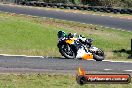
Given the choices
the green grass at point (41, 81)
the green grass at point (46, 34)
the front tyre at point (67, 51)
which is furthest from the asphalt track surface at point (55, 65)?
the green grass at point (46, 34)

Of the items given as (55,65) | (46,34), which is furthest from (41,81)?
(46,34)

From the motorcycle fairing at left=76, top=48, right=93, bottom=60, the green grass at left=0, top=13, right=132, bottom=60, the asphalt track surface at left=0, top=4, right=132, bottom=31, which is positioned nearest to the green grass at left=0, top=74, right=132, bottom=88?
the motorcycle fairing at left=76, top=48, right=93, bottom=60

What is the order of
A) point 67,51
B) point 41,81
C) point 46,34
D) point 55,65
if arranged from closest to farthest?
point 41,81
point 55,65
point 67,51
point 46,34

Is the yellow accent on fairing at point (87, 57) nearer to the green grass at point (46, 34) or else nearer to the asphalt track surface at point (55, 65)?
the asphalt track surface at point (55, 65)

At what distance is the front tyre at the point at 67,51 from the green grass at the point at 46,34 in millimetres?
6837

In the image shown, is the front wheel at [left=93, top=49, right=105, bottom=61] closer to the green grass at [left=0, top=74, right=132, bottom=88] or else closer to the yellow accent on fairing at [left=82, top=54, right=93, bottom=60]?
the yellow accent on fairing at [left=82, top=54, right=93, bottom=60]

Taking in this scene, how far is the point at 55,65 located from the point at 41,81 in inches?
151

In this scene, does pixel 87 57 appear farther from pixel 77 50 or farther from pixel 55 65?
pixel 55 65

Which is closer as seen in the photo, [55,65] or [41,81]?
[41,81]

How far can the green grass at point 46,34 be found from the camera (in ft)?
102

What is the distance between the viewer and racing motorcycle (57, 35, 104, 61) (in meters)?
20.4

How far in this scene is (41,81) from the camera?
46.5 ft

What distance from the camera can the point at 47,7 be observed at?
191 ft

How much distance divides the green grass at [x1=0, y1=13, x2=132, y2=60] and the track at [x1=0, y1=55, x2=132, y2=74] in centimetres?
783
